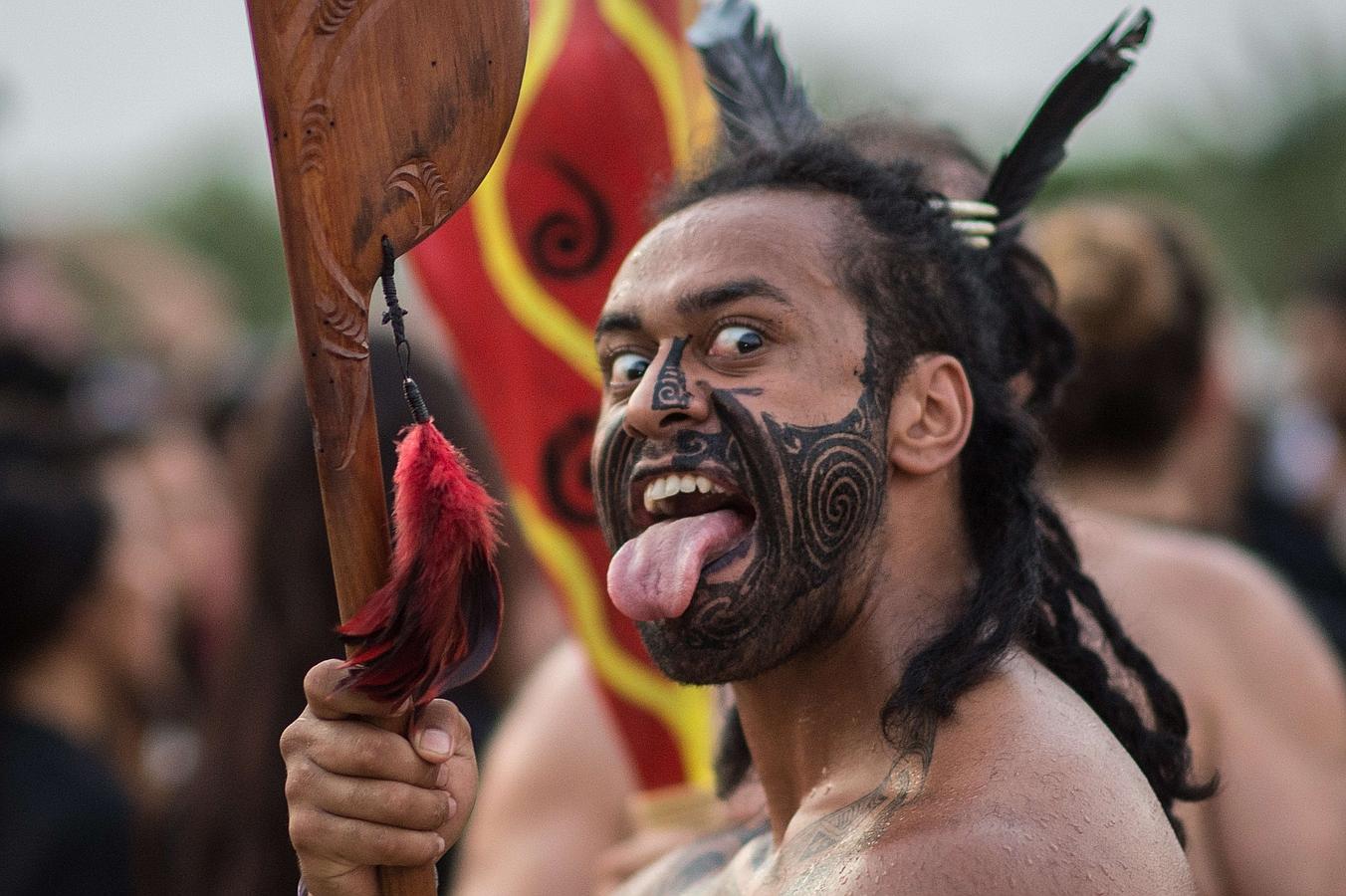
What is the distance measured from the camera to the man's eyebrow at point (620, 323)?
2430 mm

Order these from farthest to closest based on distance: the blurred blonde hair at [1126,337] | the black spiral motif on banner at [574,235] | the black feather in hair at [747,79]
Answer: the blurred blonde hair at [1126,337] → the black spiral motif on banner at [574,235] → the black feather in hair at [747,79]

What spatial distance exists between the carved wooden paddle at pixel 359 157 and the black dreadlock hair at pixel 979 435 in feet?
1.51

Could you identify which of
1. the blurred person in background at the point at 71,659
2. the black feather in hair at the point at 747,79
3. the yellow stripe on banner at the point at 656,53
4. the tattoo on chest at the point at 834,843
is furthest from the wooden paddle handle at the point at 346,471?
the blurred person in background at the point at 71,659

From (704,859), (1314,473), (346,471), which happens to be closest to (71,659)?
(704,859)

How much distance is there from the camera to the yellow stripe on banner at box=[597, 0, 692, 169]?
3.78 meters

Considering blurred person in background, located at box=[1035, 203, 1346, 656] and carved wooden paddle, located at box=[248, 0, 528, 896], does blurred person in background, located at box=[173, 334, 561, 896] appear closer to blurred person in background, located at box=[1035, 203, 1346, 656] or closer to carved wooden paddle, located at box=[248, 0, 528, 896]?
blurred person in background, located at box=[1035, 203, 1346, 656]

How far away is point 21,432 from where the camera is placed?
4.77 metres

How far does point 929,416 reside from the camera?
2.42m

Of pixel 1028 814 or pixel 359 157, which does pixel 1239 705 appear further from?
pixel 359 157

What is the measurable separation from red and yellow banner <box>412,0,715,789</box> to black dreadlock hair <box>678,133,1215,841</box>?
1059 millimetres

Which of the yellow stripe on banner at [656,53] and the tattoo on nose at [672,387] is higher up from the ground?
the yellow stripe on banner at [656,53]

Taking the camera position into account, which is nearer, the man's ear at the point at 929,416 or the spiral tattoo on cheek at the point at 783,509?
the spiral tattoo on cheek at the point at 783,509

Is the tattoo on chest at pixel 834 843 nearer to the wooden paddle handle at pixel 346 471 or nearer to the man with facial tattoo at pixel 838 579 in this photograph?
the man with facial tattoo at pixel 838 579

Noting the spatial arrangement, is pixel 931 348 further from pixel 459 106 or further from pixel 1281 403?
pixel 1281 403
